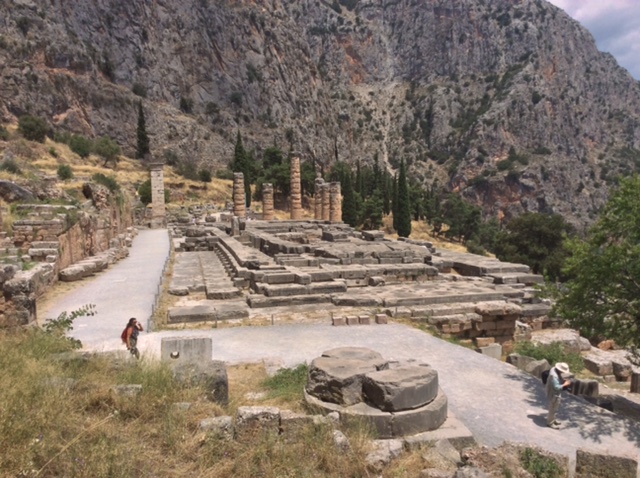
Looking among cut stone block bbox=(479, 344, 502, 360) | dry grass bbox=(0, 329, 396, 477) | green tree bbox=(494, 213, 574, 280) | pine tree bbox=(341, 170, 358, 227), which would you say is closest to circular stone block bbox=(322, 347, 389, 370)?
dry grass bbox=(0, 329, 396, 477)

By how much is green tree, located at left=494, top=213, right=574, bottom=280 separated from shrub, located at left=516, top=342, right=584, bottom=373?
84.2 feet

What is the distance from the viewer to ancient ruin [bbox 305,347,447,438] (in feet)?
18.4

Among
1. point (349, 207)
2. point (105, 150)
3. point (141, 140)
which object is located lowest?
point (349, 207)

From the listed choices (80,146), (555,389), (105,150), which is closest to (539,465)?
(555,389)

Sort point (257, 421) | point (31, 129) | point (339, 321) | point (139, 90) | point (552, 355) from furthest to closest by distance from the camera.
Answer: point (139, 90) < point (31, 129) < point (339, 321) < point (552, 355) < point (257, 421)

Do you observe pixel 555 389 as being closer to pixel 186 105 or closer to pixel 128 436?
pixel 128 436

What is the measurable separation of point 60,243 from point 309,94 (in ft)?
299

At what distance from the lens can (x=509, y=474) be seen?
4.61 metres

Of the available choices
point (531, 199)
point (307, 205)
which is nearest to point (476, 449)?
point (307, 205)

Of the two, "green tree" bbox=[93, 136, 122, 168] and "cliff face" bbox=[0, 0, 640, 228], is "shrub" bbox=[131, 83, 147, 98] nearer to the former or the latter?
"cliff face" bbox=[0, 0, 640, 228]

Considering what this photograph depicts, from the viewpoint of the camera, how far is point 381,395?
5746 mm

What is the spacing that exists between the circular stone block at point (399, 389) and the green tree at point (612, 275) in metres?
2.99

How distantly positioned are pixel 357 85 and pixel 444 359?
125745 millimetres

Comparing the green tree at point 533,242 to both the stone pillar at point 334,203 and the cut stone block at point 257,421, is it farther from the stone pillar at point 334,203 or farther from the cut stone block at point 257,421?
the cut stone block at point 257,421
